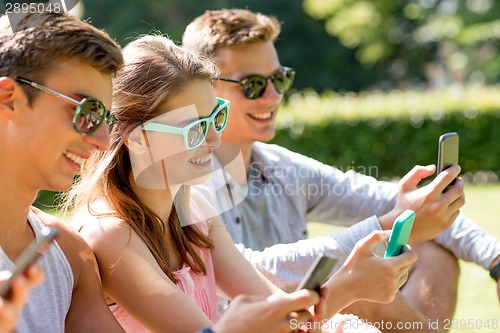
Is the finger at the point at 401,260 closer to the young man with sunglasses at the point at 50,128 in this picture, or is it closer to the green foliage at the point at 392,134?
the young man with sunglasses at the point at 50,128

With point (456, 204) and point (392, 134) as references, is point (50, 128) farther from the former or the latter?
point (392, 134)

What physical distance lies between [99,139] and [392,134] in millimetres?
11215

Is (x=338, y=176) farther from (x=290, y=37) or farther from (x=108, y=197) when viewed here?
(x=290, y=37)

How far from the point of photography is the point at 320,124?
42.9ft

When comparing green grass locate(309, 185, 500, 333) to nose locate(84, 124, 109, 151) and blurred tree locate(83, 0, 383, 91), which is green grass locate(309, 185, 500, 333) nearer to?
nose locate(84, 124, 109, 151)

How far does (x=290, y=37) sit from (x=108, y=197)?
3987cm

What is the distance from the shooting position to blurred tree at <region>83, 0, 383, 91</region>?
41.0 meters

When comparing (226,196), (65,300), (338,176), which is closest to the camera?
(65,300)

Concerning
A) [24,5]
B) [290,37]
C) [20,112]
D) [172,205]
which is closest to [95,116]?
[20,112]

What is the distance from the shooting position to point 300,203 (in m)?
4.17

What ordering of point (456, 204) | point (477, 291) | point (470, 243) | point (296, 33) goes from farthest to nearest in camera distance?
point (296, 33)
point (477, 291)
point (470, 243)
point (456, 204)

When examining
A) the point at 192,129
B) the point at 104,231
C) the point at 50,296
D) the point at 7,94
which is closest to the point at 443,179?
the point at 192,129

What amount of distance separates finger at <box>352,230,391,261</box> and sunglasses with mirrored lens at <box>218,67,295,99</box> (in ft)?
6.09

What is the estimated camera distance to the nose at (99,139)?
231 cm
